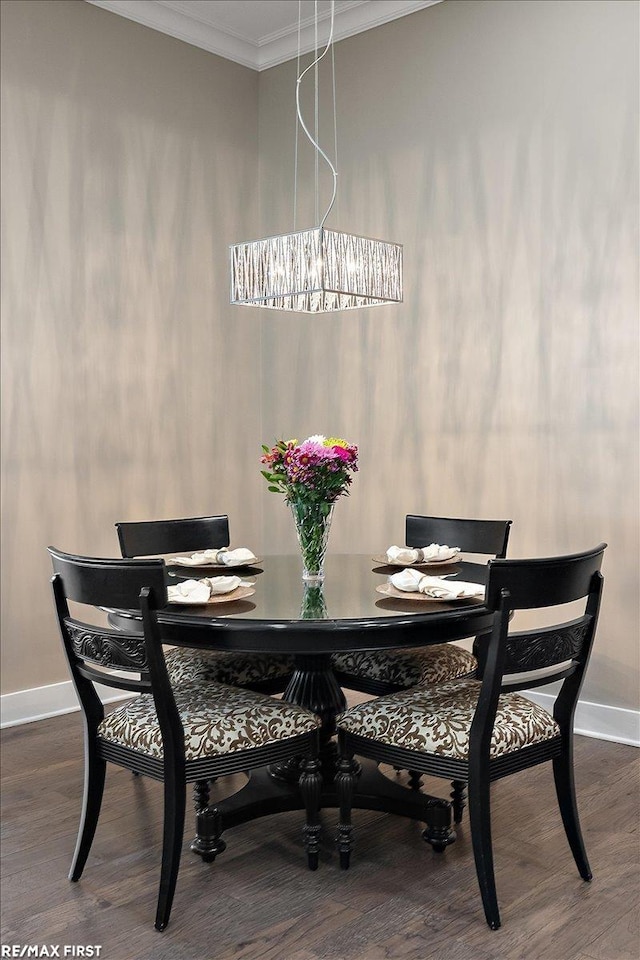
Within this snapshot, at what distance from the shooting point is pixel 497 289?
412 centimetres

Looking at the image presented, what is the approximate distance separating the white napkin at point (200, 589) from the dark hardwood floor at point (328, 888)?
0.79 m

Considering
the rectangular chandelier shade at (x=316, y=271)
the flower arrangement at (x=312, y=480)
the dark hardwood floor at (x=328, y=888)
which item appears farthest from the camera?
the rectangular chandelier shade at (x=316, y=271)

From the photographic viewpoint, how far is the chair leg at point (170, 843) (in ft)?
7.50

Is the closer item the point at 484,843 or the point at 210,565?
the point at 484,843

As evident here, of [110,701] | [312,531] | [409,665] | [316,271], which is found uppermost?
[316,271]

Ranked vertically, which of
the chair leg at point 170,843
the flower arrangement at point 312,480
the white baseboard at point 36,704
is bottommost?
the white baseboard at point 36,704

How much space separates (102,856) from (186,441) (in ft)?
7.91

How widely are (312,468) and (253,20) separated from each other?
9.63 ft

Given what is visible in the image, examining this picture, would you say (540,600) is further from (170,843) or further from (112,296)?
(112,296)

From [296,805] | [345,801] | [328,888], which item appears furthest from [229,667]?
[328,888]

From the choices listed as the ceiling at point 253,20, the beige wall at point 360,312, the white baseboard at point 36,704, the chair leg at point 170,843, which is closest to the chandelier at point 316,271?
the beige wall at point 360,312

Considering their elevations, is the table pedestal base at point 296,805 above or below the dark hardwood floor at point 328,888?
above

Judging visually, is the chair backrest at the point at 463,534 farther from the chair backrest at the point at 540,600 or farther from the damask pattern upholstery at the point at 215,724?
the damask pattern upholstery at the point at 215,724

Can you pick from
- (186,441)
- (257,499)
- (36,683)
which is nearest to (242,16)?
(186,441)
